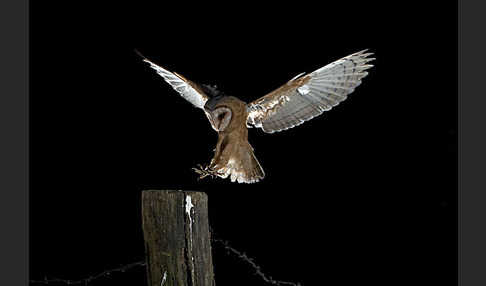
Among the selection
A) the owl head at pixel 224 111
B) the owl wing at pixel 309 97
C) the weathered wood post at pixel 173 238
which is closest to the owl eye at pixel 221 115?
the owl head at pixel 224 111

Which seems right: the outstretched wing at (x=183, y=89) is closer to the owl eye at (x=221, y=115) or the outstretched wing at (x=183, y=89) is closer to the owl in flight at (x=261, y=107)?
the owl in flight at (x=261, y=107)

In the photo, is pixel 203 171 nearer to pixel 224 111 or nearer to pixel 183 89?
→ pixel 224 111

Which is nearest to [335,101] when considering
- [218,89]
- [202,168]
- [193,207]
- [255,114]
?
[255,114]

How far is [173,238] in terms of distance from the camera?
54.2 inches

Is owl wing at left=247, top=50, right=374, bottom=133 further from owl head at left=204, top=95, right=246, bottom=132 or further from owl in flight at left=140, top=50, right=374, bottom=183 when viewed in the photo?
owl head at left=204, top=95, right=246, bottom=132

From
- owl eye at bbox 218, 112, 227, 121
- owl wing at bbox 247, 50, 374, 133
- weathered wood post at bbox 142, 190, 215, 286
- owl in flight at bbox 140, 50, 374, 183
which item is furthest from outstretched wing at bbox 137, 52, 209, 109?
weathered wood post at bbox 142, 190, 215, 286

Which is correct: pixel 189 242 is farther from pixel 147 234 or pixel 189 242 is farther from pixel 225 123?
pixel 225 123

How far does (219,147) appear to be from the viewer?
1.71m

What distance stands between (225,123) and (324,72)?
40 centimetres

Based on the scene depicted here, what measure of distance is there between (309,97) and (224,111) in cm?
38

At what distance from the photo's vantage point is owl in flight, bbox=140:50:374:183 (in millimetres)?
1690

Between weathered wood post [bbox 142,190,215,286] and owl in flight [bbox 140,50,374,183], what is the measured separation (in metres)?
0.30
